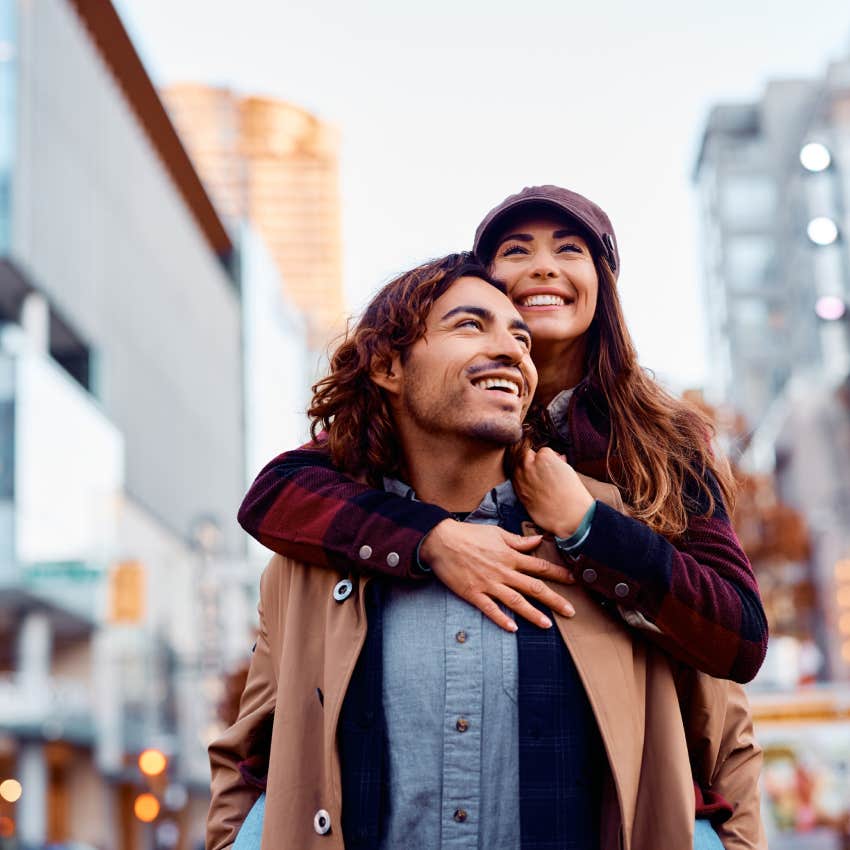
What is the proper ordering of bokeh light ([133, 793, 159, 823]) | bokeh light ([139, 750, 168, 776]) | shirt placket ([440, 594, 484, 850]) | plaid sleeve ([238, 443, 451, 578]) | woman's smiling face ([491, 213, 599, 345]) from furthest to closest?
bokeh light ([133, 793, 159, 823]) < bokeh light ([139, 750, 168, 776]) < woman's smiling face ([491, 213, 599, 345]) < plaid sleeve ([238, 443, 451, 578]) < shirt placket ([440, 594, 484, 850])

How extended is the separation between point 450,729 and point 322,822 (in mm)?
357

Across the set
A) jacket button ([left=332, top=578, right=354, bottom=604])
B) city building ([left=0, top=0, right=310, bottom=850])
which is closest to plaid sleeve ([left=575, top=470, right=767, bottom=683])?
jacket button ([left=332, top=578, right=354, bottom=604])

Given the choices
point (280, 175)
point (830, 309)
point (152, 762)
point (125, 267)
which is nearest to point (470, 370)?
point (830, 309)

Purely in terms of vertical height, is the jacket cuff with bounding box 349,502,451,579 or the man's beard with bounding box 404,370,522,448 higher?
the man's beard with bounding box 404,370,522,448

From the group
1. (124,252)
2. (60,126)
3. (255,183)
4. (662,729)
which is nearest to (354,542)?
(662,729)

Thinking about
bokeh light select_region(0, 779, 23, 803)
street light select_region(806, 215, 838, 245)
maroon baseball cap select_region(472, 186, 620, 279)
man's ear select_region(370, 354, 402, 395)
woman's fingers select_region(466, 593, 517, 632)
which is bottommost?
bokeh light select_region(0, 779, 23, 803)

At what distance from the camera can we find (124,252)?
62.6 meters

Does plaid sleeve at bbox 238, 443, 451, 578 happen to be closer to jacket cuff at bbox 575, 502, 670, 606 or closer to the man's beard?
the man's beard

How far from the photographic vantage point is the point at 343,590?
3.41 metres

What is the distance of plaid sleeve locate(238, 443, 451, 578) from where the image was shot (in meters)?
3.35

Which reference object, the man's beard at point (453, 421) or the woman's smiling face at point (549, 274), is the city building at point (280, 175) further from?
the man's beard at point (453, 421)

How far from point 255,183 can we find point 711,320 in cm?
8819

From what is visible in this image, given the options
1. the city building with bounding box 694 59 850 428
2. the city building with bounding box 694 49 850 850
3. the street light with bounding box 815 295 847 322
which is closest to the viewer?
the street light with bounding box 815 295 847 322

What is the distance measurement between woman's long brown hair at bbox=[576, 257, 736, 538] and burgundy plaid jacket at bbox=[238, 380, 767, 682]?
0.03 m
